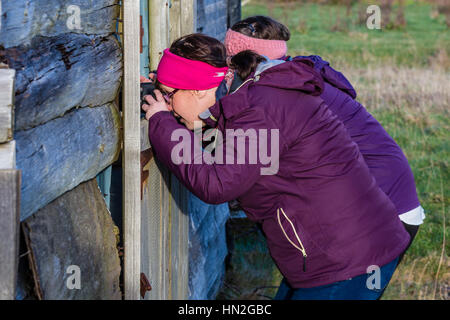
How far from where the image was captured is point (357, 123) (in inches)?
132

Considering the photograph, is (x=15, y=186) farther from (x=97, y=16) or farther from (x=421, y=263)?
(x=421, y=263)

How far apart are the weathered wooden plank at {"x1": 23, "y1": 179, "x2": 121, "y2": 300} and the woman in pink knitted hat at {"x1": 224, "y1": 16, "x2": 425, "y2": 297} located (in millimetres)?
1121

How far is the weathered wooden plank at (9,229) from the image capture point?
1.57m

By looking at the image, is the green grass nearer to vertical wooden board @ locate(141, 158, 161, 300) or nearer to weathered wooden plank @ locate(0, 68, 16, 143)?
vertical wooden board @ locate(141, 158, 161, 300)

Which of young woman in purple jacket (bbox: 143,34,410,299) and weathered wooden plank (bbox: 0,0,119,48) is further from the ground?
weathered wooden plank (bbox: 0,0,119,48)

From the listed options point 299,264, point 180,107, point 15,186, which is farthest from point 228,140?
point 15,186

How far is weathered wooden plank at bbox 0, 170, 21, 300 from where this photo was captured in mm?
1565

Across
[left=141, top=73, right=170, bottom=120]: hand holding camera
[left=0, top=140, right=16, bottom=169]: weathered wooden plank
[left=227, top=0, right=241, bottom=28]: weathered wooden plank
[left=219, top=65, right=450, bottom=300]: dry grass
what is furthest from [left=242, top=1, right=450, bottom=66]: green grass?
[left=0, top=140, right=16, bottom=169]: weathered wooden plank

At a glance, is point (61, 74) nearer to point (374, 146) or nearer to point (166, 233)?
point (166, 233)

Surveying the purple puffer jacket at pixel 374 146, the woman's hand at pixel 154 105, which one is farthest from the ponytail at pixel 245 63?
the purple puffer jacket at pixel 374 146

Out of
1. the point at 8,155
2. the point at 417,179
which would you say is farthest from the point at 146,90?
the point at 417,179

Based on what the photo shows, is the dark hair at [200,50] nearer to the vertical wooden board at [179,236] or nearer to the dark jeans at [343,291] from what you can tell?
the vertical wooden board at [179,236]

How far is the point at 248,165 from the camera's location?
237cm

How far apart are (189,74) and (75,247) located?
881 millimetres
